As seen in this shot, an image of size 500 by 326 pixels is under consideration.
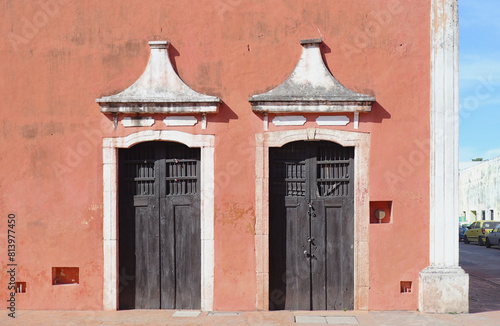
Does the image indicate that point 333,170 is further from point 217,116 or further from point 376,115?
point 217,116

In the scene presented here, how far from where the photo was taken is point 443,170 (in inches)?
340

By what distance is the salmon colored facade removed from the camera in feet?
28.8

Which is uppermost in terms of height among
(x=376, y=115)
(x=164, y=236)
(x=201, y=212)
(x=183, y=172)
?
(x=376, y=115)

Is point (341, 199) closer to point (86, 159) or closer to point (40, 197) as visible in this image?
point (86, 159)

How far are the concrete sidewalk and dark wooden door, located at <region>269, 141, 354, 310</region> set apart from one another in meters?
0.35

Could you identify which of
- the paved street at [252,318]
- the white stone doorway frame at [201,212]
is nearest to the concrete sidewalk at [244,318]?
the paved street at [252,318]

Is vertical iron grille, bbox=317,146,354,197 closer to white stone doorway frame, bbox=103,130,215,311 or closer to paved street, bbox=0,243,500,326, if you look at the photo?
white stone doorway frame, bbox=103,130,215,311

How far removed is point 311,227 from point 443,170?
2371mm

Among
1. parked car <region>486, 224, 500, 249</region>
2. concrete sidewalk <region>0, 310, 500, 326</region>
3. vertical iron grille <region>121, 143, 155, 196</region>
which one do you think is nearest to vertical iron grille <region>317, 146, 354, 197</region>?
concrete sidewalk <region>0, 310, 500, 326</region>

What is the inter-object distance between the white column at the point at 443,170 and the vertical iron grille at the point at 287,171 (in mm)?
2189

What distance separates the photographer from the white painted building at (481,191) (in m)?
37.1

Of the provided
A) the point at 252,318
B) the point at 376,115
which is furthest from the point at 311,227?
the point at 376,115

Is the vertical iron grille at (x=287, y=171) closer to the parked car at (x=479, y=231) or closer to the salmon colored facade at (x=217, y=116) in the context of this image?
the salmon colored facade at (x=217, y=116)

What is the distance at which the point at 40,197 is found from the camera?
9086 millimetres
